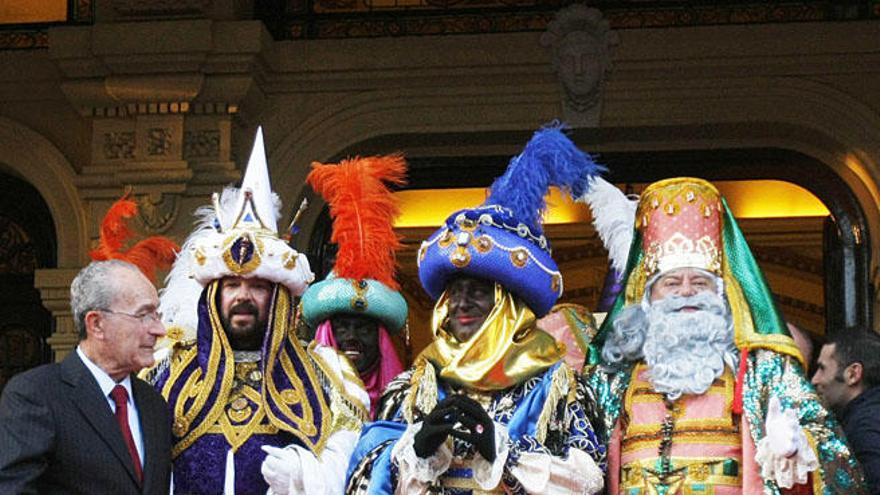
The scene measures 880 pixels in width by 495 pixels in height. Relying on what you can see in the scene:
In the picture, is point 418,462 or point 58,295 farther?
point 58,295

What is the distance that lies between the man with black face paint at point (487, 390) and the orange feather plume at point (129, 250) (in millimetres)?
1512

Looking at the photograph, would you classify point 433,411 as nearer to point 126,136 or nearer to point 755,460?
point 755,460

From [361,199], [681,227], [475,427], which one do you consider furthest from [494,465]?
[361,199]

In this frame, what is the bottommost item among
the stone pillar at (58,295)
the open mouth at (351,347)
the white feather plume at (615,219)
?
the open mouth at (351,347)

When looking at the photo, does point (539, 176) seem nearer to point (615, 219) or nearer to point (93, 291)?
point (615, 219)

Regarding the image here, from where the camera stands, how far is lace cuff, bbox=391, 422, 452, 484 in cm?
605

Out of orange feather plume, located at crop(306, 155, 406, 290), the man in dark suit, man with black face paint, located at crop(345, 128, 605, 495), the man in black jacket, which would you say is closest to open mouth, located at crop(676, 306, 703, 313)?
man with black face paint, located at crop(345, 128, 605, 495)

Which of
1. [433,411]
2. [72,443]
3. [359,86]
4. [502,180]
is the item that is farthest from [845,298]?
[72,443]

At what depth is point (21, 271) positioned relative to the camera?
1160cm

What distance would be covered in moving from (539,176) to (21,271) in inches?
223

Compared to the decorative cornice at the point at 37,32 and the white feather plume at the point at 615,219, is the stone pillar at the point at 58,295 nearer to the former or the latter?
the decorative cornice at the point at 37,32

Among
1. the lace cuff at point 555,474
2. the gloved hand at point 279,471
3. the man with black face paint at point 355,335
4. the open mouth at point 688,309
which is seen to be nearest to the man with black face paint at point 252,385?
the gloved hand at point 279,471

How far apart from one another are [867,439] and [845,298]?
151 inches

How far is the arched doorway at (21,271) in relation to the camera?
11.5 metres
